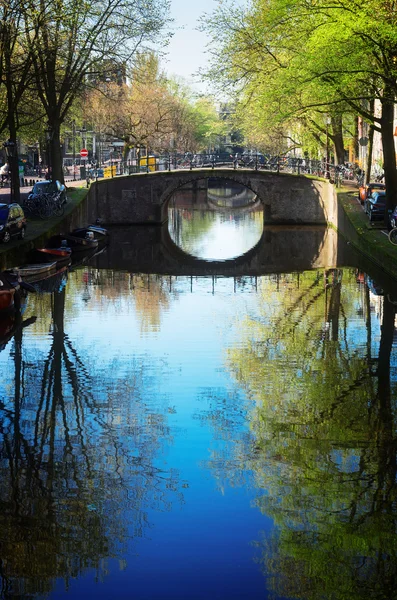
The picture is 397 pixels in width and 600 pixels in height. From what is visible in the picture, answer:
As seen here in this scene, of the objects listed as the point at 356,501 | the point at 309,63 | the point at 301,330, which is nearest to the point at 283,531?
the point at 356,501

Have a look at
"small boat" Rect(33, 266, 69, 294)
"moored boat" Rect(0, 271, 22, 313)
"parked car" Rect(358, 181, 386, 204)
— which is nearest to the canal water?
"moored boat" Rect(0, 271, 22, 313)

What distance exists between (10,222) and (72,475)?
22.7 meters

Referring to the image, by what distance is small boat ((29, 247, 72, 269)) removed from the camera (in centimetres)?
3384

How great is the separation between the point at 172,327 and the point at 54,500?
40.8ft

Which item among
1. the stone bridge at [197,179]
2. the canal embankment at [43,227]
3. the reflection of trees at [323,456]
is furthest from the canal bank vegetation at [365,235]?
the canal embankment at [43,227]

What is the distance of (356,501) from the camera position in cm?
1111

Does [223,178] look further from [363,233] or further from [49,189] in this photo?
[363,233]

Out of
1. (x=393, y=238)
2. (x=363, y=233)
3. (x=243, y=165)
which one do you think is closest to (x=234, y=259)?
(x=363, y=233)

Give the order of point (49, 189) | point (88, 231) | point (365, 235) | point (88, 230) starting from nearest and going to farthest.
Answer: point (365, 235), point (88, 231), point (88, 230), point (49, 189)

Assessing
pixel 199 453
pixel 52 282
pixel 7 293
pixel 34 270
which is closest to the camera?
pixel 199 453

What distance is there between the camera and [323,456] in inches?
501

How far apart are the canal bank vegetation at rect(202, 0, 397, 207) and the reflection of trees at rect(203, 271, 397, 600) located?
11.8 meters

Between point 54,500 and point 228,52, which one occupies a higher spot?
point 228,52

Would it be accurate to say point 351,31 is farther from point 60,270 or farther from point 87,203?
point 87,203
